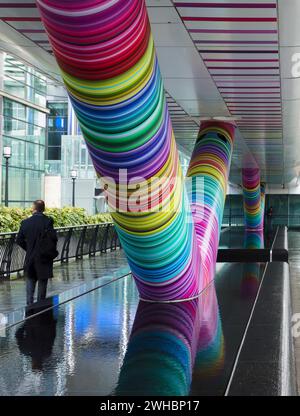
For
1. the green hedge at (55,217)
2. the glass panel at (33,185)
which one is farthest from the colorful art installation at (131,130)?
the glass panel at (33,185)

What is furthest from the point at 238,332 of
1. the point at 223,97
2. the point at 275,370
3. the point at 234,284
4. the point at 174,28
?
the point at 223,97

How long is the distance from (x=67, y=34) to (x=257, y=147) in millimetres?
16183

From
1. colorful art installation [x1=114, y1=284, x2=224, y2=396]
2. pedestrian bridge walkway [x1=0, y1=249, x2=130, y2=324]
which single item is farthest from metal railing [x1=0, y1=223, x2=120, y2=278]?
colorful art installation [x1=114, y1=284, x2=224, y2=396]

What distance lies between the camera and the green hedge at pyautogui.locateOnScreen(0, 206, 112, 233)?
601 inches

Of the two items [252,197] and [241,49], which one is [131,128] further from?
[252,197]

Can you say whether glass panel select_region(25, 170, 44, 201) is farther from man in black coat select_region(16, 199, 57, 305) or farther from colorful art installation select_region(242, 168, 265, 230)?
man in black coat select_region(16, 199, 57, 305)

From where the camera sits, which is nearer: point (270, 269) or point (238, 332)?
point (238, 332)

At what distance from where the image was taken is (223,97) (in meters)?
11.5

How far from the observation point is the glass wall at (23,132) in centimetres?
3262

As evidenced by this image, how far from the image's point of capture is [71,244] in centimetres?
1852

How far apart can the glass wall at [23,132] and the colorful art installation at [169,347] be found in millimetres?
25569

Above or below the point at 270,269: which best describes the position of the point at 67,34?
above

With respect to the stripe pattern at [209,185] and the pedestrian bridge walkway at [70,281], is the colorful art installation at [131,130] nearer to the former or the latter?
the pedestrian bridge walkway at [70,281]
